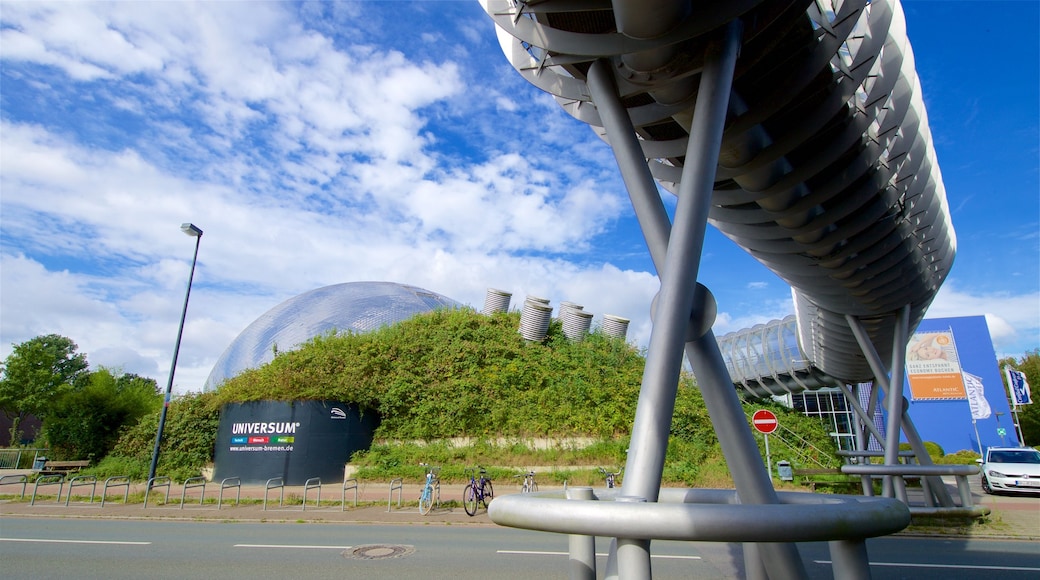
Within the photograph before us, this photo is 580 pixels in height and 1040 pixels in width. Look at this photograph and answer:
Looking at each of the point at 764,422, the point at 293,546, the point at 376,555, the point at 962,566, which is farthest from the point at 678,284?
the point at 764,422

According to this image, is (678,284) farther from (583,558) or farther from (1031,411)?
(1031,411)

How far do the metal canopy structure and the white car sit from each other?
15.5m

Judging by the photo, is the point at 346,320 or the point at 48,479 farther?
the point at 346,320

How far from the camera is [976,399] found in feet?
129

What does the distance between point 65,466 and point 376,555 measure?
2046cm

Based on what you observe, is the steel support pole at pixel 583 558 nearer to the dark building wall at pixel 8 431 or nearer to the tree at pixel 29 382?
the tree at pixel 29 382

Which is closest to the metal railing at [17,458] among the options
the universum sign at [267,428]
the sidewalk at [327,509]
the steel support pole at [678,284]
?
the sidewalk at [327,509]

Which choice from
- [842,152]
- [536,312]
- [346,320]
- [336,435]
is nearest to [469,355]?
[536,312]

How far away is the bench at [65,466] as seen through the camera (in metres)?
20.6

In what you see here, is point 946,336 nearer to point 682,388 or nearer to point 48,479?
point 682,388

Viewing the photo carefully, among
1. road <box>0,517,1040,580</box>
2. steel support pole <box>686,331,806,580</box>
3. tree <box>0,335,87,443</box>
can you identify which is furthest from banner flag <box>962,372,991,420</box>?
tree <box>0,335,87,443</box>

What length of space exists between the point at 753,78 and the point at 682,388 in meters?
20.0

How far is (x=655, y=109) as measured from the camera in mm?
4738

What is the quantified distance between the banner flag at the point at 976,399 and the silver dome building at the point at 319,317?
36.4 metres
